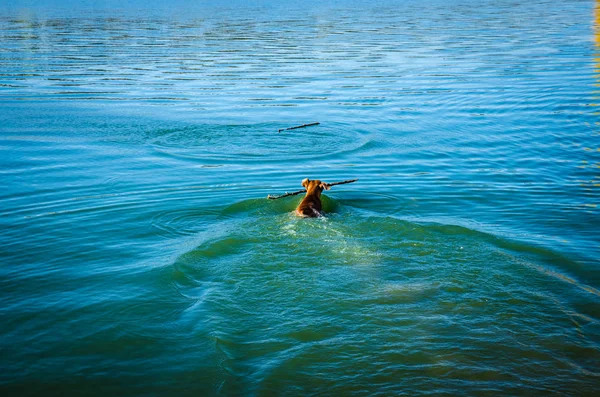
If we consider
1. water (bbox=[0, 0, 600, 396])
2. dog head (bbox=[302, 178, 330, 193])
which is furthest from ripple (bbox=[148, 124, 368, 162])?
dog head (bbox=[302, 178, 330, 193])

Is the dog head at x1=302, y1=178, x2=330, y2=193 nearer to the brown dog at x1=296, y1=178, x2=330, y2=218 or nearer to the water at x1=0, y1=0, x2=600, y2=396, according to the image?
the brown dog at x1=296, y1=178, x2=330, y2=218

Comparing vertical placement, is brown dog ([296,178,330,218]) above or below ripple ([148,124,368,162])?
below

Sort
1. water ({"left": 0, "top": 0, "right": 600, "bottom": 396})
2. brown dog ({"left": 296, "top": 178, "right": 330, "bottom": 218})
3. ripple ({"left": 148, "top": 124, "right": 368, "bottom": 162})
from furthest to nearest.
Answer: ripple ({"left": 148, "top": 124, "right": 368, "bottom": 162}) → brown dog ({"left": 296, "top": 178, "right": 330, "bottom": 218}) → water ({"left": 0, "top": 0, "right": 600, "bottom": 396})

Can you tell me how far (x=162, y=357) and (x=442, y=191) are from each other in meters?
7.89

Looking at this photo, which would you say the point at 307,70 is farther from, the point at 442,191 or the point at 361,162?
the point at 442,191

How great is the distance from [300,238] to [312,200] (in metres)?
1.36

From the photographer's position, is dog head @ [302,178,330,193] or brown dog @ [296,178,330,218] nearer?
brown dog @ [296,178,330,218]

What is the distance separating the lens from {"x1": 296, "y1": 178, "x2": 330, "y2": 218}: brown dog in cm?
1140

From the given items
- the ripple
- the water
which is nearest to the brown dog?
the water

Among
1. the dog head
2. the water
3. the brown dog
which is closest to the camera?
the water

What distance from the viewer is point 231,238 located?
10.6m

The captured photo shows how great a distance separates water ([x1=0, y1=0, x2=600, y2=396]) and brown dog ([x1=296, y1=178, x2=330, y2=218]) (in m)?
0.31

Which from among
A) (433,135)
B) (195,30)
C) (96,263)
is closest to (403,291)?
(96,263)

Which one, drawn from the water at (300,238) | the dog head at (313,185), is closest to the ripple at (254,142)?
the water at (300,238)
